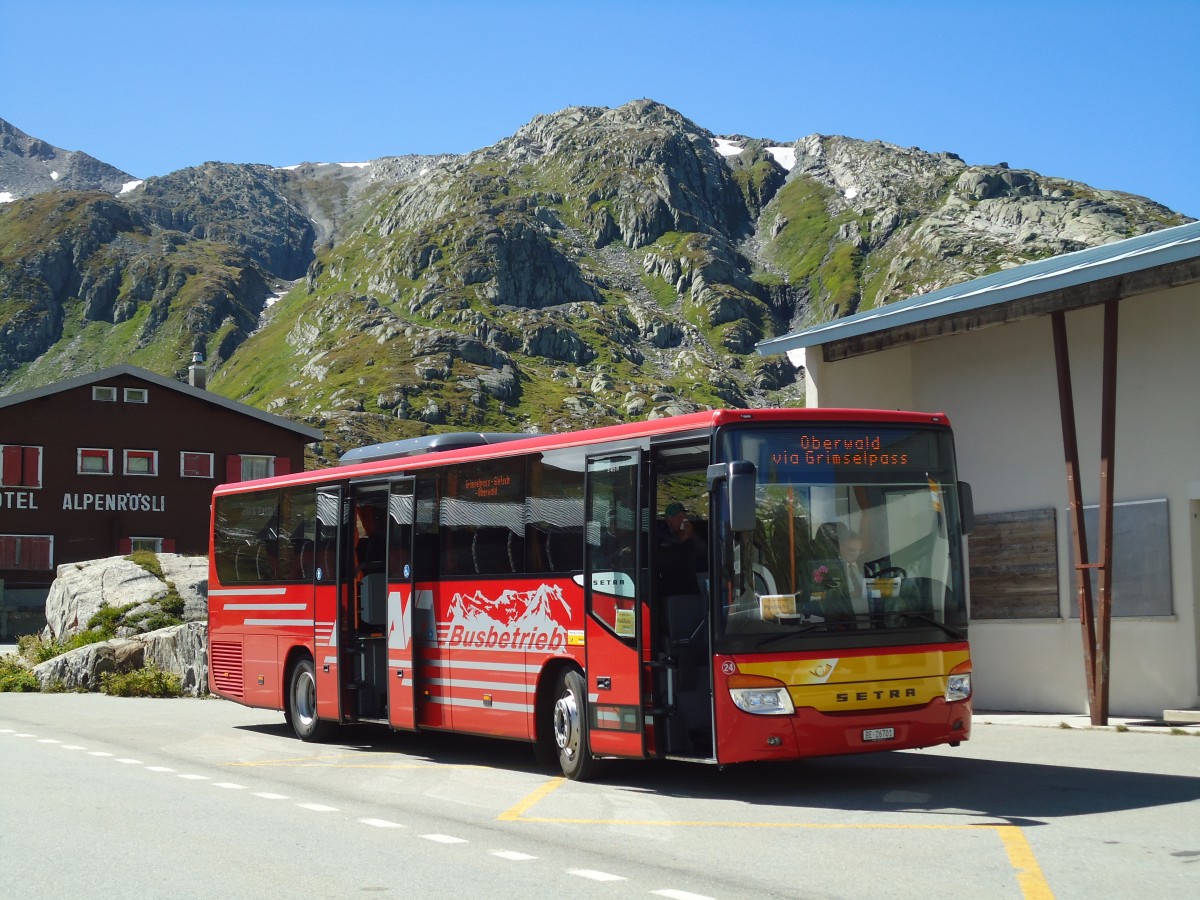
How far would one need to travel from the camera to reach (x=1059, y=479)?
1766cm

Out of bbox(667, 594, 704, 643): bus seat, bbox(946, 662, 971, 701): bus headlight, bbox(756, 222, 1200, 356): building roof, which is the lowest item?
bbox(946, 662, 971, 701): bus headlight

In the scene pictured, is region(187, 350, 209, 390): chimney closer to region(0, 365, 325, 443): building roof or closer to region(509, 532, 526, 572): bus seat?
region(0, 365, 325, 443): building roof

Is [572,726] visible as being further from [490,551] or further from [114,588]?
[114,588]

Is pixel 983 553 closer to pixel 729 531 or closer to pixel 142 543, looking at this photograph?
pixel 729 531

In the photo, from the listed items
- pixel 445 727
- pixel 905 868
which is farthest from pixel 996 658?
pixel 905 868

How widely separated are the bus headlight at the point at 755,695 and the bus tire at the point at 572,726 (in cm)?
192

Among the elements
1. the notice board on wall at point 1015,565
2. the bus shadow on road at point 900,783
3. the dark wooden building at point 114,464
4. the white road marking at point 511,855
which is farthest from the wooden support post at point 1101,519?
the dark wooden building at point 114,464

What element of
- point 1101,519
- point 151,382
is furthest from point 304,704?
point 151,382

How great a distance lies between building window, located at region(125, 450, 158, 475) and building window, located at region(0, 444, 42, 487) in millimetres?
3426

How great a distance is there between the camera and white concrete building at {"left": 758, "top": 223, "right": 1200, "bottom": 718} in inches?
626

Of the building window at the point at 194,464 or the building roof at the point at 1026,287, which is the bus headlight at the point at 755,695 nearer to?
the building roof at the point at 1026,287

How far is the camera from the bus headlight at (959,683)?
36.1ft

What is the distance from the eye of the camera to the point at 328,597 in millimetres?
16141

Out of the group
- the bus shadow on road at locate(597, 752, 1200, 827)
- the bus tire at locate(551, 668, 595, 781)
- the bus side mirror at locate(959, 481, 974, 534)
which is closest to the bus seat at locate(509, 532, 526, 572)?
the bus tire at locate(551, 668, 595, 781)
